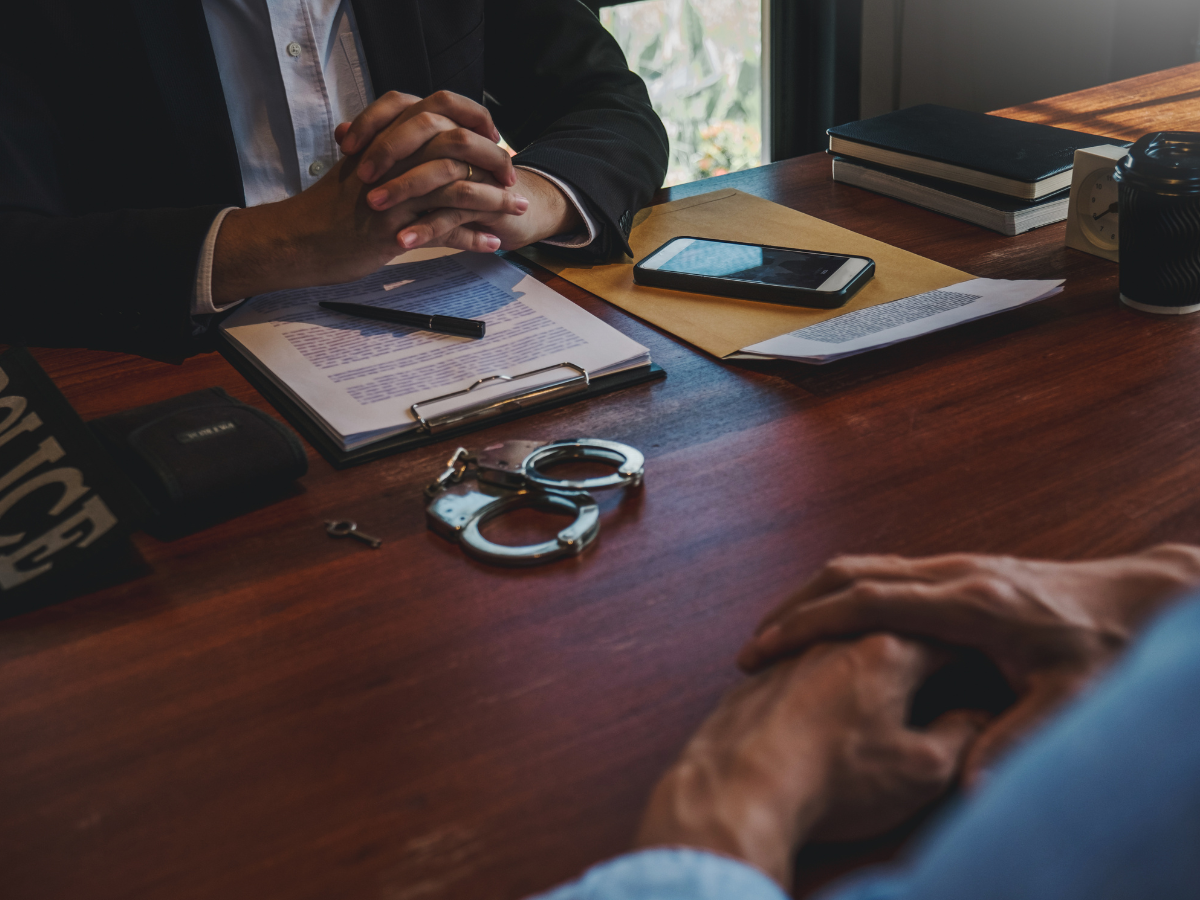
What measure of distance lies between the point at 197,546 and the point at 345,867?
1.09 feet

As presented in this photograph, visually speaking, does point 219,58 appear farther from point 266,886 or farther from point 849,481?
point 266,886

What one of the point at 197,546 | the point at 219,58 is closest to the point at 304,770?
the point at 197,546

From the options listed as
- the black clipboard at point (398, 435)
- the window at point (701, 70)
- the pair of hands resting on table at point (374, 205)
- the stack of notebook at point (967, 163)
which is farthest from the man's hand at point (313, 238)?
the window at point (701, 70)

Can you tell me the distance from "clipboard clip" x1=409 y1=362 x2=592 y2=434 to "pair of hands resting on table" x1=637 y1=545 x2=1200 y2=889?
0.38m

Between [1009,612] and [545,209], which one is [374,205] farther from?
[1009,612]

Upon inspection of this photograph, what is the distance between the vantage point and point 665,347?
0.94 m

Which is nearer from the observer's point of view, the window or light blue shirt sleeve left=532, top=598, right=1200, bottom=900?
light blue shirt sleeve left=532, top=598, right=1200, bottom=900

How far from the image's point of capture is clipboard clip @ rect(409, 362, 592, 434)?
801 millimetres

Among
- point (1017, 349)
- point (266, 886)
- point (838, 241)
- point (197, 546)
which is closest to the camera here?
point (266, 886)

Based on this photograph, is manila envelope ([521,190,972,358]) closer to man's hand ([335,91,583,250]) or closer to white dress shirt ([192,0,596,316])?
man's hand ([335,91,583,250])

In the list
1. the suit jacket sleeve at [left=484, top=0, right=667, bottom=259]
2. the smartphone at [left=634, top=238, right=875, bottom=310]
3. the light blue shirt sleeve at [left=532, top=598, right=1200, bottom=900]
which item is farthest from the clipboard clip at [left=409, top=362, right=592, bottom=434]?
the light blue shirt sleeve at [left=532, top=598, right=1200, bottom=900]

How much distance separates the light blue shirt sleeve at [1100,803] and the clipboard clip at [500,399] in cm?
63

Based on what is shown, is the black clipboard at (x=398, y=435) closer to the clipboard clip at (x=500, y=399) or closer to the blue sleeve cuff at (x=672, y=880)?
the clipboard clip at (x=500, y=399)

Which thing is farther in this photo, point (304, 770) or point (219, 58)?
point (219, 58)
